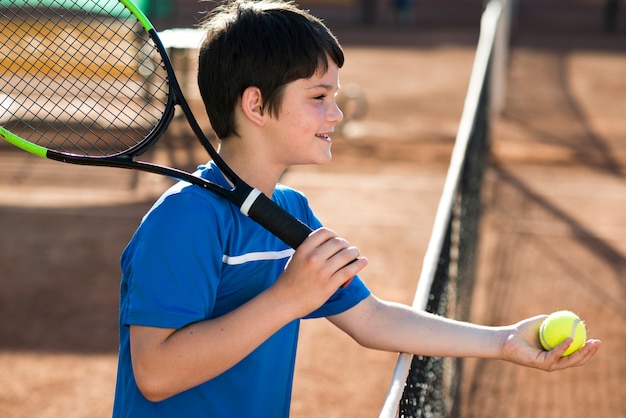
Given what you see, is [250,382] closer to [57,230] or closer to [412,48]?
[57,230]

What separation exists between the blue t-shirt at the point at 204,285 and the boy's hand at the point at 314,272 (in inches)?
6.0

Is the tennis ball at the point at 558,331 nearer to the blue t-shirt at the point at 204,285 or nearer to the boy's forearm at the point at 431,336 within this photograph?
the boy's forearm at the point at 431,336

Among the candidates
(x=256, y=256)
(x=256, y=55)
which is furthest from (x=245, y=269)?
(x=256, y=55)

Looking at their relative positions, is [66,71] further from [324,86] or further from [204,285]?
[204,285]

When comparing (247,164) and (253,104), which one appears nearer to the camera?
(253,104)

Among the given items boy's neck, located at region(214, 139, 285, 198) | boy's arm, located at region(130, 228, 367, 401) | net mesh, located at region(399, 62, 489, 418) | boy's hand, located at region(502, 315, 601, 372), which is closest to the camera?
boy's arm, located at region(130, 228, 367, 401)

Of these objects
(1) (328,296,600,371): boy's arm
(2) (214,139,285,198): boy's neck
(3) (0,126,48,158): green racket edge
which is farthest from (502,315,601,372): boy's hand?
(3) (0,126,48,158): green racket edge

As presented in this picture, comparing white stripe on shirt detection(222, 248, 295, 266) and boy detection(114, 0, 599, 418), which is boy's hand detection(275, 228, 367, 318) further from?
white stripe on shirt detection(222, 248, 295, 266)

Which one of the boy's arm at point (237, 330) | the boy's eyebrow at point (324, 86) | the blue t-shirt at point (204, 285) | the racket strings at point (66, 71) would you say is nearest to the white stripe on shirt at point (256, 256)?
the blue t-shirt at point (204, 285)

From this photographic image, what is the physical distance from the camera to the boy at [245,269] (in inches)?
70.4

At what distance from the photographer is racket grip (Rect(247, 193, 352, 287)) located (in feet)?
6.56

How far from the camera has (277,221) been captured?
79.6 inches

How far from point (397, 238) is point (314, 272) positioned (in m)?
6.09

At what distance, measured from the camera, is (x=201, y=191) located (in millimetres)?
1910
